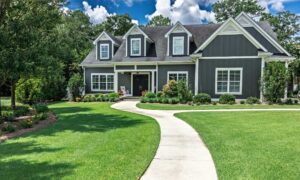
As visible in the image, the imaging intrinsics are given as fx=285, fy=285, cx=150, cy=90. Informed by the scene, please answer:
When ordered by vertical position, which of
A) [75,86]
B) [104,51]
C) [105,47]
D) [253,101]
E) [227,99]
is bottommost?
[253,101]

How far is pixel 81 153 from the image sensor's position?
696 centimetres

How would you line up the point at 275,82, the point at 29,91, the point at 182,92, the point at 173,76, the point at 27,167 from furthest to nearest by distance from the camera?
1. the point at 173,76
2. the point at 29,91
3. the point at 182,92
4. the point at 275,82
5. the point at 27,167

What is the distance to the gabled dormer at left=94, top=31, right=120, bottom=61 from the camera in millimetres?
27719

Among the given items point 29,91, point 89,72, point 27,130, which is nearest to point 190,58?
point 89,72

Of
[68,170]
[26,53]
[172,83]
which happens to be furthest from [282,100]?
[68,170]

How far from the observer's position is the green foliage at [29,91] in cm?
2328

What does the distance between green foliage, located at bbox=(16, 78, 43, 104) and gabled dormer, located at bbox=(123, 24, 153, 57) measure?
27.5ft

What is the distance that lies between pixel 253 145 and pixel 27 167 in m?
5.65

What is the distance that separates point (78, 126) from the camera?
1127cm

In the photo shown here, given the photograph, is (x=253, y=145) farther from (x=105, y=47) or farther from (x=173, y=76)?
(x=105, y=47)

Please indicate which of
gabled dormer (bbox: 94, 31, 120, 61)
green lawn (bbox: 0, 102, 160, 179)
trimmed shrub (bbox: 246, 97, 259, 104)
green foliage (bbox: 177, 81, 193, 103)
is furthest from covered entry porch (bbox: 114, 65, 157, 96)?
green lawn (bbox: 0, 102, 160, 179)

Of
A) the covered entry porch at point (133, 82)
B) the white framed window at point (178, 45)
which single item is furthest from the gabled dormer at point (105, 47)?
the white framed window at point (178, 45)

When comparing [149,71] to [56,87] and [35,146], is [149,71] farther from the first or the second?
[35,146]

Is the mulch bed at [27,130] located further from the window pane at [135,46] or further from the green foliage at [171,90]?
the window pane at [135,46]
